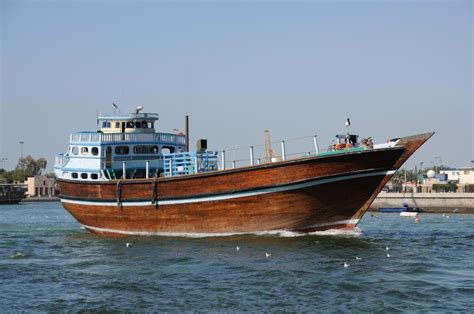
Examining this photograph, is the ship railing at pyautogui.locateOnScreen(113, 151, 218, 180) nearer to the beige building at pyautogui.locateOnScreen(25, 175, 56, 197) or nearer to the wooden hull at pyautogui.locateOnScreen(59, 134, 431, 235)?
the wooden hull at pyautogui.locateOnScreen(59, 134, 431, 235)

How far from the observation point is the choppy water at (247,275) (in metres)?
18.6

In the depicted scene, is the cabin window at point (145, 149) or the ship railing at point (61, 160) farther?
the ship railing at point (61, 160)

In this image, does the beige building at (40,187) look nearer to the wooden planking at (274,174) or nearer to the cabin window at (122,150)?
the cabin window at (122,150)

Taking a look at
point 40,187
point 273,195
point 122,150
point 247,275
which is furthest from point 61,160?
point 40,187

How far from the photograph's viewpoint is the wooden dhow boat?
28250 millimetres

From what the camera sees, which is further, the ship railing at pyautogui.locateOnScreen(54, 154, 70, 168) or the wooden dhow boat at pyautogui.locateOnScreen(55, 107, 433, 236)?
the ship railing at pyautogui.locateOnScreen(54, 154, 70, 168)

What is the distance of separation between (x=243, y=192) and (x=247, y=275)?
25.0 ft

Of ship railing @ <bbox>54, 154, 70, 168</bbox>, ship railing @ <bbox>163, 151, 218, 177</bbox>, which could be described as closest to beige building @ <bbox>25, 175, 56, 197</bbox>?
ship railing @ <bbox>54, 154, 70, 168</bbox>

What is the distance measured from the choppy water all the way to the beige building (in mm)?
127947

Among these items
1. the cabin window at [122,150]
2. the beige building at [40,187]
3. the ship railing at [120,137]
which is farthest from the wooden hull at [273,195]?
→ the beige building at [40,187]

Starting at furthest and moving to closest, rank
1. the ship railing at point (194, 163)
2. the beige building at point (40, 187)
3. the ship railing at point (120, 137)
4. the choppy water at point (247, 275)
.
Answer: the beige building at point (40, 187) < the ship railing at point (120, 137) < the ship railing at point (194, 163) < the choppy water at point (247, 275)

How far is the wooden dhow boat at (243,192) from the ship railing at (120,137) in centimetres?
55

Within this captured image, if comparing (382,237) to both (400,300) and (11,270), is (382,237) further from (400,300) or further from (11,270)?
(11,270)

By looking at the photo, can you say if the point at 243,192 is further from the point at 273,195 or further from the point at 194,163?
the point at 194,163
